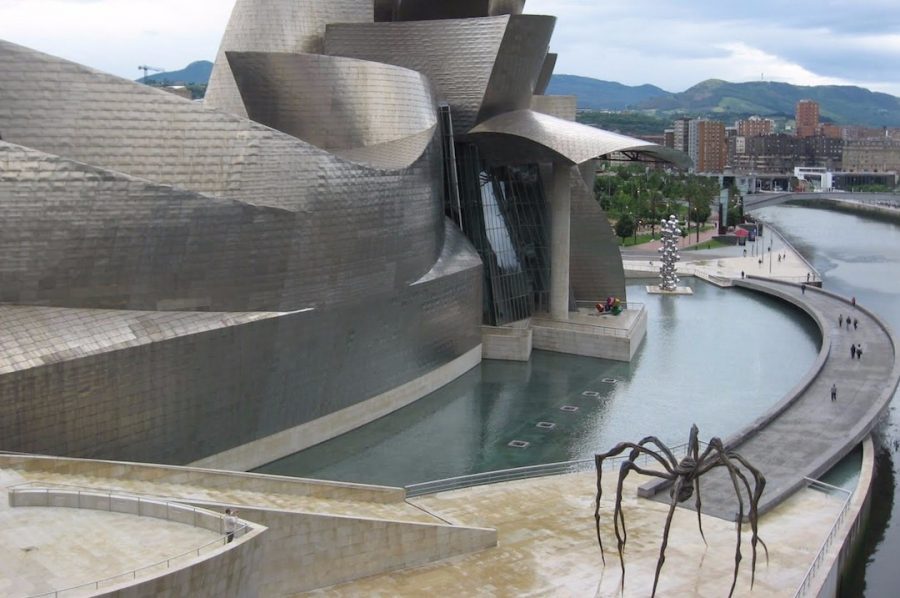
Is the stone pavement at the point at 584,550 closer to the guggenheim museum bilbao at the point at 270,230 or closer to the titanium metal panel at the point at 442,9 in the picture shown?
the guggenheim museum bilbao at the point at 270,230

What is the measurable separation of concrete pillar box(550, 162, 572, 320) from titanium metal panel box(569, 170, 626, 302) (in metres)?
2.86

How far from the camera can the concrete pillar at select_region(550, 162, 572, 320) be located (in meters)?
40.8

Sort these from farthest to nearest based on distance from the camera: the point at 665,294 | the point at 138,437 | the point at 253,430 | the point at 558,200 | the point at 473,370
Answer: the point at 665,294
the point at 558,200
the point at 473,370
the point at 253,430
the point at 138,437

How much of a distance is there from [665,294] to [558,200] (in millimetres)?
16849

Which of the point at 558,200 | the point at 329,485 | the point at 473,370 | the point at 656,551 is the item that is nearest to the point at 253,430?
the point at 329,485

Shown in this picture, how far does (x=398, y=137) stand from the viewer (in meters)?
33.5

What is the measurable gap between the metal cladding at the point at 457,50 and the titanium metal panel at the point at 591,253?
761 cm

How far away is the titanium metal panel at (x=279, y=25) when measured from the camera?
39.6 metres

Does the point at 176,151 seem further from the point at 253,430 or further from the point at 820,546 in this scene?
the point at 820,546

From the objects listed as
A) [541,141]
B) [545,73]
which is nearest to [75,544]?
[541,141]

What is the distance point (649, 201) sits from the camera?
94938mm

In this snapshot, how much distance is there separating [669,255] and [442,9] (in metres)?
21.0

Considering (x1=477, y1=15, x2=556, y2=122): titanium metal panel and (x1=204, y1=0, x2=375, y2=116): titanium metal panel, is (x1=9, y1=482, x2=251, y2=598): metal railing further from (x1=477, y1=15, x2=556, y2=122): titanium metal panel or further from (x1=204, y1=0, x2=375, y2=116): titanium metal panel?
(x1=477, y1=15, x2=556, y2=122): titanium metal panel

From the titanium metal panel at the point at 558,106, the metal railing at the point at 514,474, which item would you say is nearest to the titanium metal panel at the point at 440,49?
the titanium metal panel at the point at 558,106
